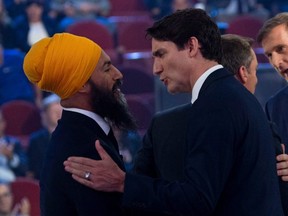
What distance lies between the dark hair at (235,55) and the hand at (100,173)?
0.47 meters

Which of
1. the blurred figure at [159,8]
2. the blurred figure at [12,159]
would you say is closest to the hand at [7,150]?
the blurred figure at [12,159]

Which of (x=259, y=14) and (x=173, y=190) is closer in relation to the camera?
(x=173, y=190)

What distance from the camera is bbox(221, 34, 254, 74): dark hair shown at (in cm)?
213

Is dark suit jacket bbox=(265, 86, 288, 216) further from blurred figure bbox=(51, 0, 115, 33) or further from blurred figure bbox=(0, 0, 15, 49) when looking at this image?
blurred figure bbox=(51, 0, 115, 33)

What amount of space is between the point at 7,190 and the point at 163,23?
4.11 metres

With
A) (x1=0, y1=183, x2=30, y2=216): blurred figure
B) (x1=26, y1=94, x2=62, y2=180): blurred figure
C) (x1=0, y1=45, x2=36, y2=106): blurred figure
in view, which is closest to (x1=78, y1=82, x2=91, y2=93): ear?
(x1=0, y1=183, x2=30, y2=216): blurred figure

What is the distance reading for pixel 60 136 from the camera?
193 cm

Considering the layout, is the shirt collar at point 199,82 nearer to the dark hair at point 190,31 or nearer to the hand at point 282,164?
the dark hair at point 190,31

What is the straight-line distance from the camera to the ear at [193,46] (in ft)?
5.95

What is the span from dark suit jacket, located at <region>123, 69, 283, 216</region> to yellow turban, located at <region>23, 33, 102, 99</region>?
309 millimetres

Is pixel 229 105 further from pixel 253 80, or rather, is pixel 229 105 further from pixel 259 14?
pixel 259 14

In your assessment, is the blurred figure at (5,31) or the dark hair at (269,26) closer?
the dark hair at (269,26)

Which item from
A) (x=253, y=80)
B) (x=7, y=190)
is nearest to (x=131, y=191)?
(x=253, y=80)

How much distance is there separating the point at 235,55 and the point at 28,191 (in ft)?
12.8
